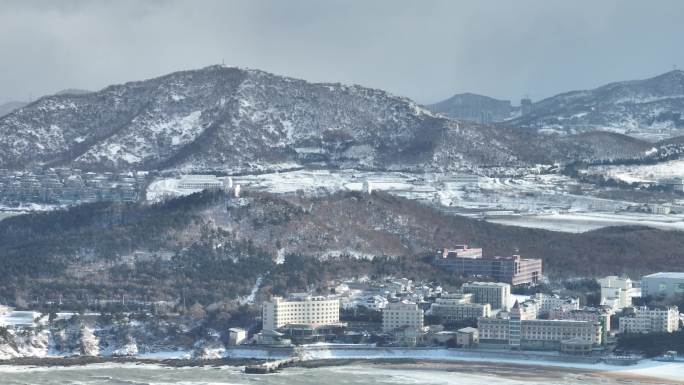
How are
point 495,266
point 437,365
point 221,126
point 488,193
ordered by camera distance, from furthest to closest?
point 221,126, point 488,193, point 495,266, point 437,365

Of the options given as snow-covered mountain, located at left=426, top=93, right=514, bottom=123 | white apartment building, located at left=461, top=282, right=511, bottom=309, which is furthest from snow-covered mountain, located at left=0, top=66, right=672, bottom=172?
snow-covered mountain, located at left=426, top=93, right=514, bottom=123

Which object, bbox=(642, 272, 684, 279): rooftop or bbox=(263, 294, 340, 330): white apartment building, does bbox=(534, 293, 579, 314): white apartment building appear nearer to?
bbox=(642, 272, 684, 279): rooftop

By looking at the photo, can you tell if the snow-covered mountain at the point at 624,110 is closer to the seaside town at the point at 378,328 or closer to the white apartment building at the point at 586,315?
the seaside town at the point at 378,328

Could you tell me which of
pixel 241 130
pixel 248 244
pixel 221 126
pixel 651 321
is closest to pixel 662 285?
pixel 651 321

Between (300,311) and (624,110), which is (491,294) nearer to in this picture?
(300,311)

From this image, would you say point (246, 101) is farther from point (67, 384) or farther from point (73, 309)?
point (67, 384)
